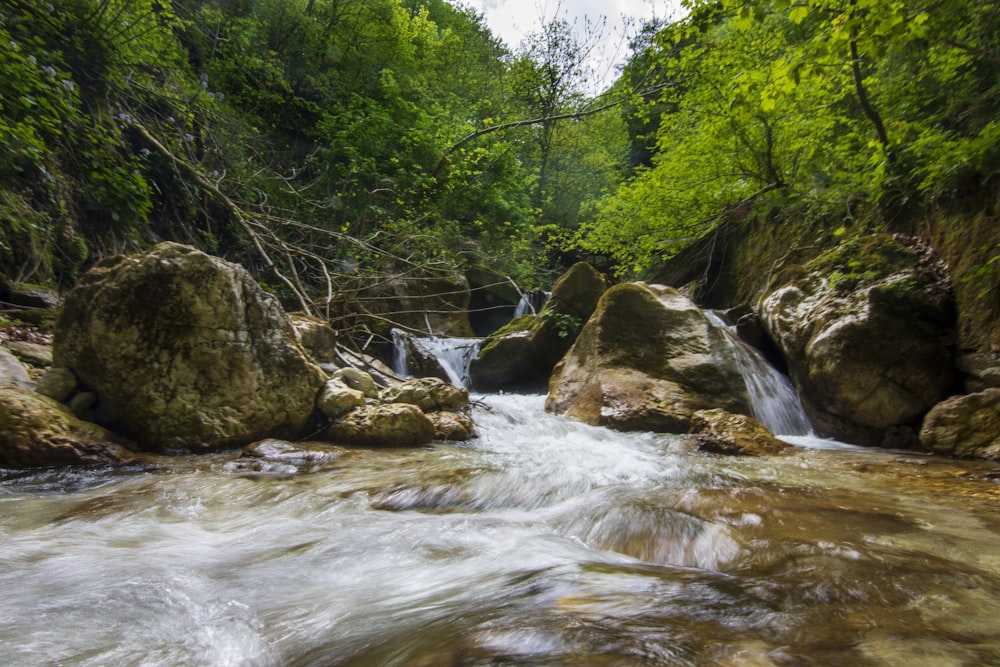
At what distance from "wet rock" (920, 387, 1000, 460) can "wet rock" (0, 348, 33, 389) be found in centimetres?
793

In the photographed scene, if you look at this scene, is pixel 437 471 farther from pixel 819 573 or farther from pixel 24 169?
pixel 24 169

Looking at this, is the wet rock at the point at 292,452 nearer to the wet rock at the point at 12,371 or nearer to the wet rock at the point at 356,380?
the wet rock at the point at 356,380

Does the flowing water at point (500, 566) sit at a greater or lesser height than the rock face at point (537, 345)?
lesser

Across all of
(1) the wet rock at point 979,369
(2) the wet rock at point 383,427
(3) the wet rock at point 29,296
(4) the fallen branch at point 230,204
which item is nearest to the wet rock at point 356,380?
(2) the wet rock at point 383,427

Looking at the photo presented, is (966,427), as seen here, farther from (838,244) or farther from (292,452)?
(292,452)

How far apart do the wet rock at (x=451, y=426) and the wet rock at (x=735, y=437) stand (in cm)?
250

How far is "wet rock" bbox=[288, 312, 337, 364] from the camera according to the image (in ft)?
18.8

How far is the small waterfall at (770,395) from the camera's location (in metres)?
5.98

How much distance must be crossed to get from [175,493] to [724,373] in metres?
5.92

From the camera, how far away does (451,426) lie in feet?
17.2

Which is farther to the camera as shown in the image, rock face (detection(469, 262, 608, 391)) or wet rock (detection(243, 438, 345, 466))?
rock face (detection(469, 262, 608, 391))

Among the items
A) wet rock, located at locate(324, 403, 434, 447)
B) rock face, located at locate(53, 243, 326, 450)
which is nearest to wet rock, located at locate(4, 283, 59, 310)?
rock face, located at locate(53, 243, 326, 450)

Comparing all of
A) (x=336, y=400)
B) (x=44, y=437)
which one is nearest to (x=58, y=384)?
(x=44, y=437)

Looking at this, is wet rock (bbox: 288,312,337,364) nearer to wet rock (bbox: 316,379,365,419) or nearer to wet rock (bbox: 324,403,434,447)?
wet rock (bbox: 316,379,365,419)
